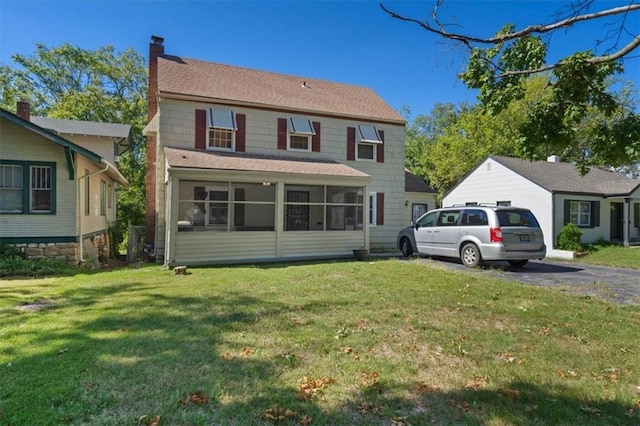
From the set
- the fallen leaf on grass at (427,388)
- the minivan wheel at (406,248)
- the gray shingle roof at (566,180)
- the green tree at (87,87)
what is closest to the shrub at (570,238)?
the gray shingle roof at (566,180)

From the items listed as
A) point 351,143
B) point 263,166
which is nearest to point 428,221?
point 351,143

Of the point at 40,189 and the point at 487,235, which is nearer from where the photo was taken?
the point at 487,235

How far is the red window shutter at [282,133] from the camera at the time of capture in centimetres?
1443

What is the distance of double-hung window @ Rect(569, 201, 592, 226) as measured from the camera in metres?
17.5

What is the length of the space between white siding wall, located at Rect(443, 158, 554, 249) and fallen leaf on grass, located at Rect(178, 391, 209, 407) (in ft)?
56.9

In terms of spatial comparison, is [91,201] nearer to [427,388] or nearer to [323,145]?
[323,145]

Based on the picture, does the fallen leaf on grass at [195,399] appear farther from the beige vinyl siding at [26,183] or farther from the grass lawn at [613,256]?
the grass lawn at [613,256]

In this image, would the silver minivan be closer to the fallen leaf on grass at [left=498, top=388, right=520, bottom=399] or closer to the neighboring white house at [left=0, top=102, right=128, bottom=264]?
the fallen leaf on grass at [left=498, top=388, right=520, bottom=399]

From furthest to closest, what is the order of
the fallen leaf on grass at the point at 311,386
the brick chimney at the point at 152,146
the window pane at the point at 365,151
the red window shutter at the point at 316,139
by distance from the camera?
1. the window pane at the point at 365,151
2. the red window shutter at the point at 316,139
3. the brick chimney at the point at 152,146
4. the fallen leaf on grass at the point at 311,386

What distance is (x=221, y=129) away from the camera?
13477mm

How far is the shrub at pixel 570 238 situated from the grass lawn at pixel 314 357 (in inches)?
407

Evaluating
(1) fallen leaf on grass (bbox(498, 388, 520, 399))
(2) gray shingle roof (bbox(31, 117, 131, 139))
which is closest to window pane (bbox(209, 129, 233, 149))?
(2) gray shingle roof (bbox(31, 117, 131, 139))

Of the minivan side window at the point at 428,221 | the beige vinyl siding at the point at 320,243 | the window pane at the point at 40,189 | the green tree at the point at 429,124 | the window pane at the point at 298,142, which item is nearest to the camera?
the window pane at the point at 40,189

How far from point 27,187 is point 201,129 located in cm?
537
